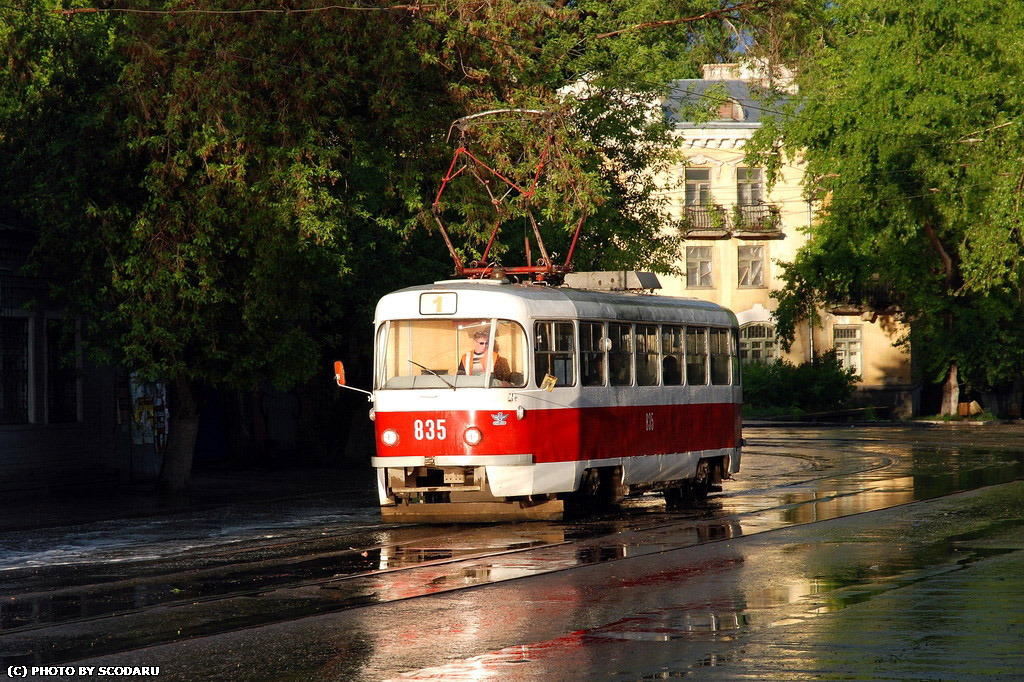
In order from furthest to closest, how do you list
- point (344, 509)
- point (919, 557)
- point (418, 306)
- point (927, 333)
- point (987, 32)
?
point (927, 333) → point (987, 32) → point (344, 509) → point (418, 306) → point (919, 557)

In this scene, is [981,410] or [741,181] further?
[741,181]

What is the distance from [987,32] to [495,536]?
32.1 metres

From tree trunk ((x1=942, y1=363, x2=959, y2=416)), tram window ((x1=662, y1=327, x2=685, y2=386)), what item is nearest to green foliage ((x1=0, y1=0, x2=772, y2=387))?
tram window ((x1=662, y1=327, x2=685, y2=386))

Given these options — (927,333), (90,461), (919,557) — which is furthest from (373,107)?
(927,333)

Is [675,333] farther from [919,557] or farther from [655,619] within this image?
[655,619]

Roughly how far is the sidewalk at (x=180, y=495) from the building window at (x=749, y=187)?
3715 centimetres

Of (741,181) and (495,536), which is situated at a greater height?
(741,181)

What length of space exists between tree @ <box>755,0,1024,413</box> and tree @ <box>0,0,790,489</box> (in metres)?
16.3

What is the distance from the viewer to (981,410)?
5753 centimetres

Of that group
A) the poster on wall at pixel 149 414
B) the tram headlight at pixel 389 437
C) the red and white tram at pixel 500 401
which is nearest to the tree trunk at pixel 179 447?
the poster on wall at pixel 149 414

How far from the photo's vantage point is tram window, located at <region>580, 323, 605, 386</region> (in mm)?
20125

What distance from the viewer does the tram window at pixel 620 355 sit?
20891 mm

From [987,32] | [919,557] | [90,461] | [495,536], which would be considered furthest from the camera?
[987,32]

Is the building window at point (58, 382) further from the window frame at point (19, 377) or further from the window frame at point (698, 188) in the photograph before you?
the window frame at point (698, 188)
